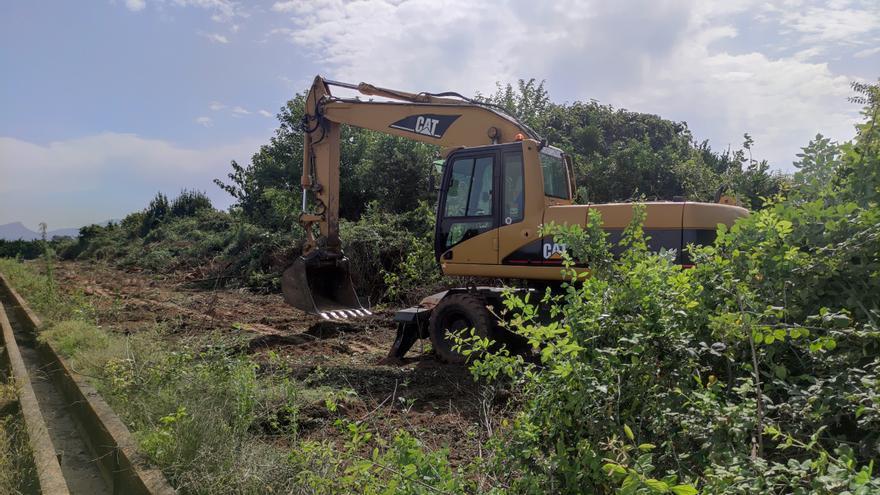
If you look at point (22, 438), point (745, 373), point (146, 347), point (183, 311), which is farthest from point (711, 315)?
point (183, 311)

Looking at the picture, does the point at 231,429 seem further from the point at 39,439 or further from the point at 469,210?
the point at 469,210

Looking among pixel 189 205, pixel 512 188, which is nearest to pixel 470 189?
pixel 512 188

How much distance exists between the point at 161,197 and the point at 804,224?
1493 inches

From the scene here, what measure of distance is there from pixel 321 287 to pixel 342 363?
2.01 meters

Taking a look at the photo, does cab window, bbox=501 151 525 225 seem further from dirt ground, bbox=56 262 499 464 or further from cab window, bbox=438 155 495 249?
dirt ground, bbox=56 262 499 464

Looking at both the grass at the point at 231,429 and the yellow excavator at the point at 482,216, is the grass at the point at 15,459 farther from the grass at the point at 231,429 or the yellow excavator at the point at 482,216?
the yellow excavator at the point at 482,216

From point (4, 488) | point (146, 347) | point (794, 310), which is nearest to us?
point (794, 310)

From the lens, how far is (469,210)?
774cm

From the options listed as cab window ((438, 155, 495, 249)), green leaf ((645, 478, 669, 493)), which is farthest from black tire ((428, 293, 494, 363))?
green leaf ((645, 478, 669, 493))

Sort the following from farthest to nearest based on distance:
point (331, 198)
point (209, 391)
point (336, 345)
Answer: point (331, 198) < point (336, 345) < point (209, 391)

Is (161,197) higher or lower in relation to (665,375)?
higher

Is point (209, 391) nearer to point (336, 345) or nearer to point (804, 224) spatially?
point (336, 345)

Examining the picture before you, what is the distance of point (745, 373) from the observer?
9.11 ft

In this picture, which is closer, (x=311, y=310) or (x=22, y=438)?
(x=22, y=438)
